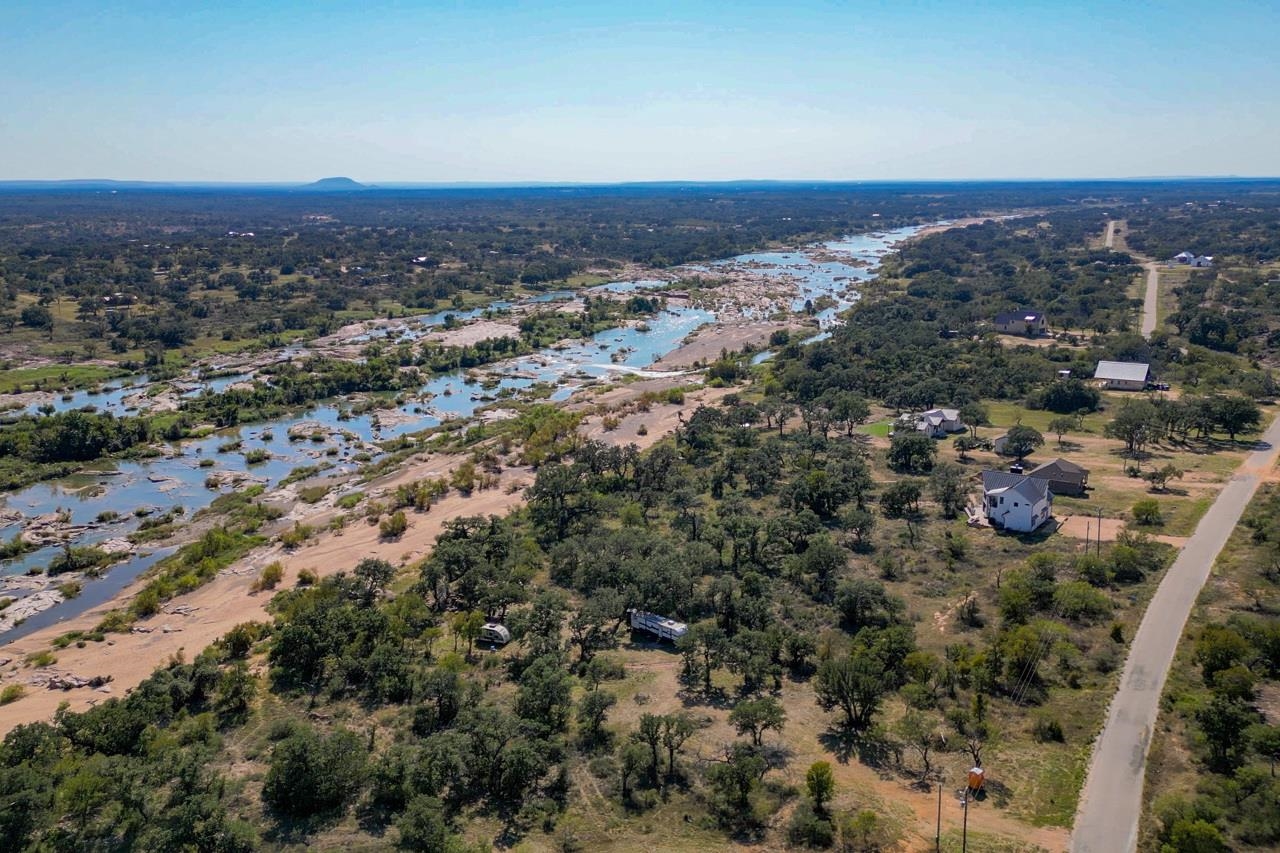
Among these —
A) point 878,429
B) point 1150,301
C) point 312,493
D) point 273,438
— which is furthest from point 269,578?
point 1150,301

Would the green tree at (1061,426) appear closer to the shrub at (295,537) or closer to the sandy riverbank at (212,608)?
the sandy riverbank at (212,608)

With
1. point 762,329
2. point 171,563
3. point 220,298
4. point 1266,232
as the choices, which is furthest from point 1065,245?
point 171,563

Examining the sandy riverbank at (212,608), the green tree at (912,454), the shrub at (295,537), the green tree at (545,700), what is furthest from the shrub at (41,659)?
the green tree at (912,454)

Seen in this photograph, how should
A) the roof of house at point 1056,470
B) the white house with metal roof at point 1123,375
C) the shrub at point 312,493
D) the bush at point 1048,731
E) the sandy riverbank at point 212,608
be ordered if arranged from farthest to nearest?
the white house with metal roof at point 1123,375, the shrub at point 312,493, the roof of house at point 1056,470, the sandy riverbank at point 212,608, the bush at point 1048,731

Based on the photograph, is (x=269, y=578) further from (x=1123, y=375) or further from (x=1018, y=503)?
(x=1123, y=375)

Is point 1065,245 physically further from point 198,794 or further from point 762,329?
point 198,794

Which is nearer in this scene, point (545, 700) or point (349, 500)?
point (545, 700)

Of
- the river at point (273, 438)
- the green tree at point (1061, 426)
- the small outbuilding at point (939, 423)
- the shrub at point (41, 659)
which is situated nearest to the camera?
the shrub at point (41, 659)
